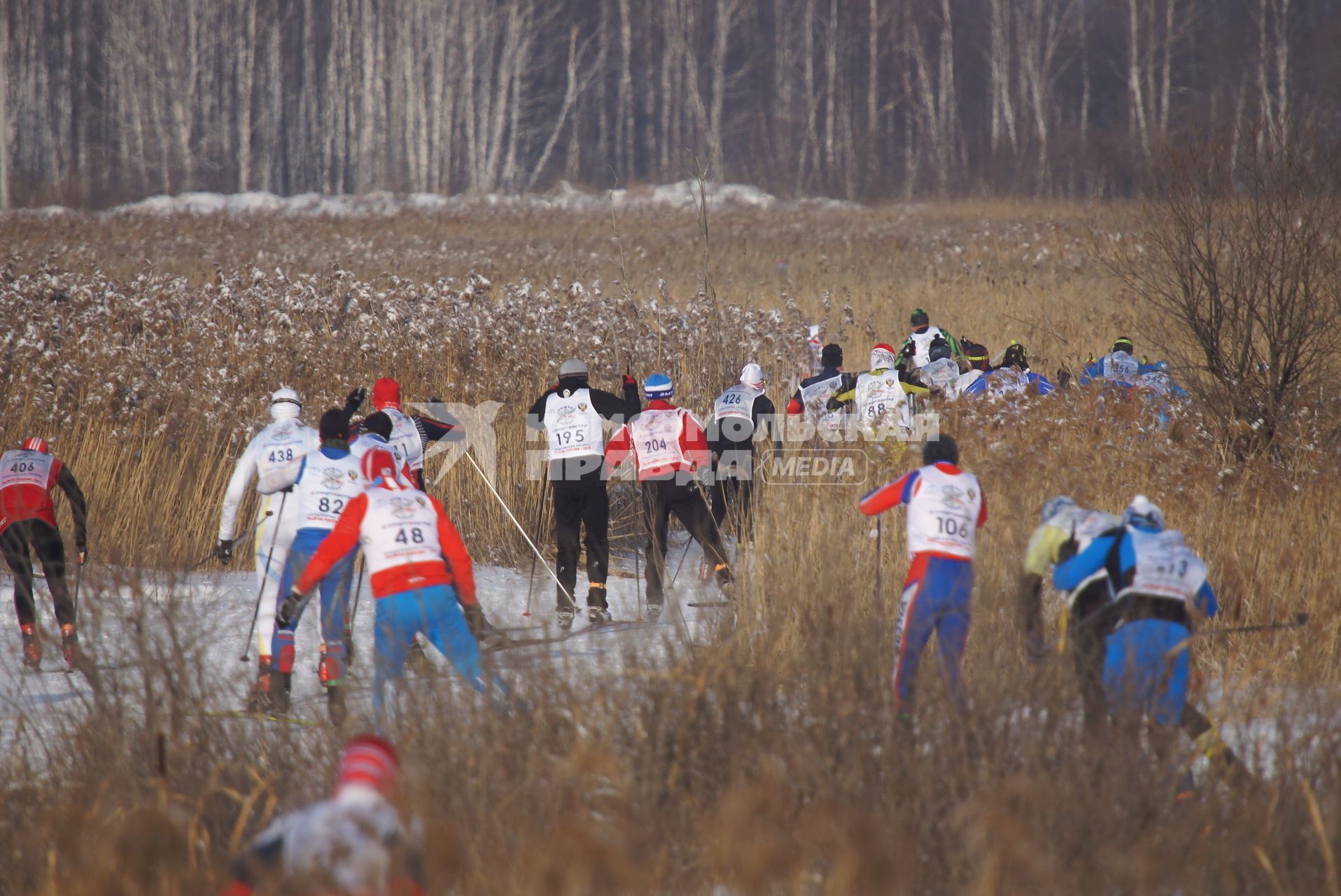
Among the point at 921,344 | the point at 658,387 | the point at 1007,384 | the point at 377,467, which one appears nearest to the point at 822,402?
the point at 1007,384

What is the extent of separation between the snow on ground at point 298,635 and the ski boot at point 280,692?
0.15 metres

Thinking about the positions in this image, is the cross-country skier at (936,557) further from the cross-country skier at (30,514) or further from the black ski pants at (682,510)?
the cross-country skier at (30,514)

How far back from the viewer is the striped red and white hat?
10.1 ft

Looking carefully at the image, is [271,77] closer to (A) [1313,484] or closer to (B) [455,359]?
(B) [455,359]

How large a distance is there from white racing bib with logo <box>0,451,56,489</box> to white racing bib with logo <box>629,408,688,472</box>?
427cm

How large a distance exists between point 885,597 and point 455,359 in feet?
23.0

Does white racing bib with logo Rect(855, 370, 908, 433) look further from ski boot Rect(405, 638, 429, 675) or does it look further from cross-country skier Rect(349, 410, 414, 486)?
ski boot Rect(405, 638, 429, 675)

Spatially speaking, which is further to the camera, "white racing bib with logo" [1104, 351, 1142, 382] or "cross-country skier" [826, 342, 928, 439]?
"white racing bib with logo" [1104, 351, 1142, 382]

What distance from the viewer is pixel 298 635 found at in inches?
345

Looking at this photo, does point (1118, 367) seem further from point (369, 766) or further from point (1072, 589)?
point (369, 766)

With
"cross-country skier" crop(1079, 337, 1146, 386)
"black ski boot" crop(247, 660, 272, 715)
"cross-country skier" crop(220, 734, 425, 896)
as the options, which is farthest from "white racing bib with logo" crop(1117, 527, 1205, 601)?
"cross-country skier" crop(1079, 337, 1146, 386)

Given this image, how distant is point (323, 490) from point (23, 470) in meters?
2.71

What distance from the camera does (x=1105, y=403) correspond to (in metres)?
9.99

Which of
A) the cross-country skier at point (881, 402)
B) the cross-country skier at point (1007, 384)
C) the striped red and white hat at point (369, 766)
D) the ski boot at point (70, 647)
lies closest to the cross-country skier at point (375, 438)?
the ski boot at point (70, 647)
